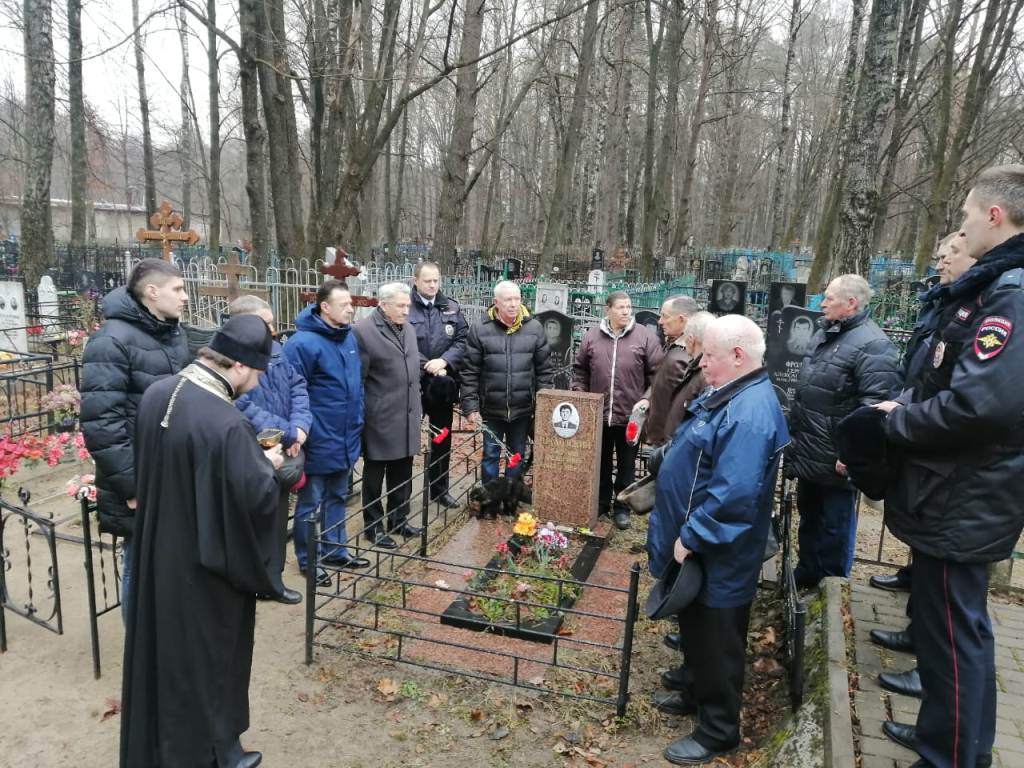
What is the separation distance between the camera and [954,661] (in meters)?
2.44

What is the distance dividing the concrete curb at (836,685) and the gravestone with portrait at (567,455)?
2290 millimetres

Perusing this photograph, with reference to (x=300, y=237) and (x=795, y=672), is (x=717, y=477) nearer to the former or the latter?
(x=795, y=672)

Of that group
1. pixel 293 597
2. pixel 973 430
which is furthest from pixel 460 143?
pixel 973 430

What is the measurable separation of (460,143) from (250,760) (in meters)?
12.1

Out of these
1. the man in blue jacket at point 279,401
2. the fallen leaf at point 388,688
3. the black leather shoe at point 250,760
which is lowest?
the fallen leaf at point 388,688

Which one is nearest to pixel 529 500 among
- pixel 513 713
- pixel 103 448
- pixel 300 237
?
pixel 513 713

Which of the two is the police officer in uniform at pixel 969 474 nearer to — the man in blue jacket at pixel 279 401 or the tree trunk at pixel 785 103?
the man in blue jacket at pixel 279 401

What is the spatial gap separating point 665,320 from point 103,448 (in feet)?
12.6

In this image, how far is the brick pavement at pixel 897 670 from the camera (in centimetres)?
279

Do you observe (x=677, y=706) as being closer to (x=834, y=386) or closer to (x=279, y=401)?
(x=834, y=386)

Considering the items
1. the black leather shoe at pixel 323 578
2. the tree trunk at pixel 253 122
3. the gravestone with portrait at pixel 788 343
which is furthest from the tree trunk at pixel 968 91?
the black leather shoe at pixel 323 578

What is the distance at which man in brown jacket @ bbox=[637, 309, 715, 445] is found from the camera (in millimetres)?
4867

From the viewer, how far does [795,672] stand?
128 inches

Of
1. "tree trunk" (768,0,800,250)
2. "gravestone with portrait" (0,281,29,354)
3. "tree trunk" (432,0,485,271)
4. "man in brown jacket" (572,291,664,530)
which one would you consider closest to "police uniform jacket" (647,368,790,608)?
"man in brown jacket" (572,291,664,530)
